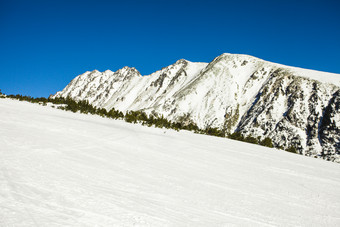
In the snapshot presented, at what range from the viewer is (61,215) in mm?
2391

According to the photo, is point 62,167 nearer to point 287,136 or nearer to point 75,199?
point 75,199

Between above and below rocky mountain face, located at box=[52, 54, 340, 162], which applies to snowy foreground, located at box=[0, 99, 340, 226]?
below

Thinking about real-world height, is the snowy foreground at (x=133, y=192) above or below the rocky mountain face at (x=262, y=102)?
below

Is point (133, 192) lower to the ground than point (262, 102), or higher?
lower

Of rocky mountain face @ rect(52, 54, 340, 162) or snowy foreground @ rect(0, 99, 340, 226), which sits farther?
rocky mountain face @ rect(52, 54, 340, 162)

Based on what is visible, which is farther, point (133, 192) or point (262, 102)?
point (262, 102)

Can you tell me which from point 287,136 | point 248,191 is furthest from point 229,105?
point 248,191

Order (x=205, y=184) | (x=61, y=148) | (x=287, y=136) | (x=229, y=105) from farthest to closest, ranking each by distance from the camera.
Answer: (x=229, y=105) → (x=287, y=136) → (x=61, y=148) → (x=205, y=184)

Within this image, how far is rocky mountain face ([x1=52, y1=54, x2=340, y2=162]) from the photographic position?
181ft

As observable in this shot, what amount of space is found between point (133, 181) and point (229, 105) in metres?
74.4

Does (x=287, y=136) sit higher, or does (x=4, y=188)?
(x=287, y=136)

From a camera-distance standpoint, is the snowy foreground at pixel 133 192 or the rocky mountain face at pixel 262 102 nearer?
the snowy foreground at pixel 133 192

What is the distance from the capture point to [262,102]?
232 feet

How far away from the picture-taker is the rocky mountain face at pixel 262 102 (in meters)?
55.3
